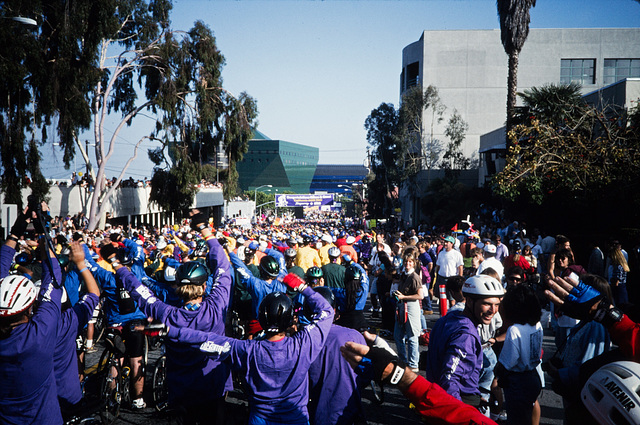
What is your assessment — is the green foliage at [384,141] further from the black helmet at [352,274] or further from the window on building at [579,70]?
the black helmet at [352,274]

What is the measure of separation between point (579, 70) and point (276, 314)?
183ft

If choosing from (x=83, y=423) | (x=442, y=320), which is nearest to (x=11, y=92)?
(x=83, y=423)

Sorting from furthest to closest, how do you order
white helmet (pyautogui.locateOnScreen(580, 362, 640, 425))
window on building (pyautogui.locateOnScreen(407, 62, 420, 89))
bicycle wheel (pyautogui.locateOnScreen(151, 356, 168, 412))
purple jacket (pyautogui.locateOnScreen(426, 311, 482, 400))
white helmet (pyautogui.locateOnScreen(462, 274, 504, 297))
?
1. window on building (pyautogui.locateOnScreen(407, 62, 420, 89))
2. bicycle wheel (pyautogui.locateOnScreen(151, 356, 168, 412))
3. white helmet (pyautogui.locateOnScreen(462, 274, 504, 297))
4. purple jacket (pyautogui.locateOnScreen(426, 311, 482, 400))
5. white helmet (pyautogui.locateOnScreen(580, 362, 640, 425))

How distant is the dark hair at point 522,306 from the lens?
4.17 m

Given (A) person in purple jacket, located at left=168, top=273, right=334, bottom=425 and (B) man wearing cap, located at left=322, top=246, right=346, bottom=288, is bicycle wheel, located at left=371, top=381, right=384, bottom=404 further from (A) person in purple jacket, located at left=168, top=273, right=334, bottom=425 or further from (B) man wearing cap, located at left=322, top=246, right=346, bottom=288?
(A) person in purple jacket, located at left=168, top=273, right=334, bottom=425

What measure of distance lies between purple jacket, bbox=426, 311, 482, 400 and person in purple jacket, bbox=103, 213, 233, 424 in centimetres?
162

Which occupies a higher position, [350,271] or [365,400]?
[350,271]

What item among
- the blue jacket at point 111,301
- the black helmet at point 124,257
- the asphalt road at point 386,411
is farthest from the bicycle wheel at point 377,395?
the black helmet at point 124,257

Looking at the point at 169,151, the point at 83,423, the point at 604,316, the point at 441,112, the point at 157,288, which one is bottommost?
the point at 83,423

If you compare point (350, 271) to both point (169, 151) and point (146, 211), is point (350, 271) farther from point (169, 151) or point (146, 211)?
point (146, 211)

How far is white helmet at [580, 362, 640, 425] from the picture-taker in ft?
5.48

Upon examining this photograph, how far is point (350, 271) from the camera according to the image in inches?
257

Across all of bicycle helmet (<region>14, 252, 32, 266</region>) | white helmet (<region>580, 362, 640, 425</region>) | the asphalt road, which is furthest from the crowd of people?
bicycle helmet (<region>14, 252, 32, 266</region>)

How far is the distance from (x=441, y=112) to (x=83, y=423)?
44194mm
